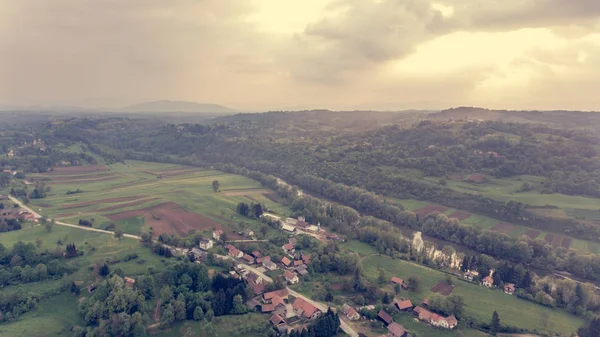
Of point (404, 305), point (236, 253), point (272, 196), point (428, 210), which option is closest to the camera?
point (404, 305)

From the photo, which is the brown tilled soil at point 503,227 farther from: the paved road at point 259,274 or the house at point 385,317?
the paved road at point 259,274

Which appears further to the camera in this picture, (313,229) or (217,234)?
(313,229)

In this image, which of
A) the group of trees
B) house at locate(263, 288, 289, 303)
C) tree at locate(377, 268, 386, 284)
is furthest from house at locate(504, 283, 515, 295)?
the group of trees

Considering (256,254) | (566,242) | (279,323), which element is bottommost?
(279,323)

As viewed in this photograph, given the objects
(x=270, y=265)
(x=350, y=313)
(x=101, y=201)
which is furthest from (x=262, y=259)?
(x=101, y=201)

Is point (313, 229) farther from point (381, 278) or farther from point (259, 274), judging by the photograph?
point (381, 278)

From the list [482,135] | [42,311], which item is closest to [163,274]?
[42,311]

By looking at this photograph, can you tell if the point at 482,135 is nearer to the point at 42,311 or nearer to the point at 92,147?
the point at 42,311
